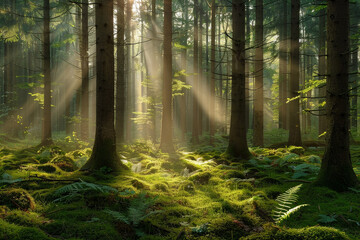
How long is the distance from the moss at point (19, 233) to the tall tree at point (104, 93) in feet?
10.7

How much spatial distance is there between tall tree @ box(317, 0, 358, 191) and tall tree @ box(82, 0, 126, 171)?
4634mm

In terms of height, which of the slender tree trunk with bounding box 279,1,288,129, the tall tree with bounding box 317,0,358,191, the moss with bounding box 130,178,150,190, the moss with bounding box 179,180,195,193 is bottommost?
the moss with bounding box 179,180,195,193

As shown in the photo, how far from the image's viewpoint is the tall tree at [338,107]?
174 inches

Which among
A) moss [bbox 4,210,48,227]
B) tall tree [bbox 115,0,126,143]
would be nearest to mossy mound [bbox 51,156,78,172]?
moss [bbox 4,210,48,227]

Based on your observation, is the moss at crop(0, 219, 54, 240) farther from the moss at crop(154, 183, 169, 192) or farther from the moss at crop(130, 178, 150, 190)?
the moss at crop(154, 183, 169, 192)

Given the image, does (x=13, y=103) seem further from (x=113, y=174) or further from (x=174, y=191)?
(x=174, y=191)

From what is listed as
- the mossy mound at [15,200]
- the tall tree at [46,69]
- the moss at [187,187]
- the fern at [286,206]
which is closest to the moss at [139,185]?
the moss at [187,187]

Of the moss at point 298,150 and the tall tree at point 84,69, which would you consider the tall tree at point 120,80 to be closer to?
the tall tree at point 84,69

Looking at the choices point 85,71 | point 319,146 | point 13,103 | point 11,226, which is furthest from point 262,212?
point 13,103

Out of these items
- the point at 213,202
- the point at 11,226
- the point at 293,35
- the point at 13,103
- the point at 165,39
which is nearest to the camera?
the point at 11,226

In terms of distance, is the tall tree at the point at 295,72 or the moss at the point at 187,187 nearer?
the moss at the point at 187,187

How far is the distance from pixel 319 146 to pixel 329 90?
8037 mm

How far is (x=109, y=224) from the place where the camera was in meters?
2.97

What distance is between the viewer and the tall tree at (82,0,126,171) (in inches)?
226
